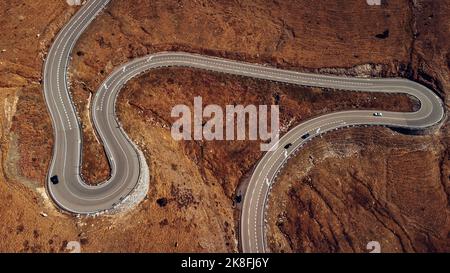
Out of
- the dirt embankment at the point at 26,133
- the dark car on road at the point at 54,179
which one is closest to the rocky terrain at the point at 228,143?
the dirt embankment at the point at 26,133

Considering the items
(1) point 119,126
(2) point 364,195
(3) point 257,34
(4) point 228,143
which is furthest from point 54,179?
(2) point 364,195

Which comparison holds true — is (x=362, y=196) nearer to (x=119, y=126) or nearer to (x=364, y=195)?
(x=364, y=195)

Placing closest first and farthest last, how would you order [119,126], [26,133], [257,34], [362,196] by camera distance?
1. [26,133]
2. [119,126]
3. [362,196]
4. [257,34]

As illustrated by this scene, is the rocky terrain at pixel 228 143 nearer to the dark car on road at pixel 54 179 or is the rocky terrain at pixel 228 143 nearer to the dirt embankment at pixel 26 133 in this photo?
the dirt embankment at pixel 26 133

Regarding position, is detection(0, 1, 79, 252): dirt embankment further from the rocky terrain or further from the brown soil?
the brown soil

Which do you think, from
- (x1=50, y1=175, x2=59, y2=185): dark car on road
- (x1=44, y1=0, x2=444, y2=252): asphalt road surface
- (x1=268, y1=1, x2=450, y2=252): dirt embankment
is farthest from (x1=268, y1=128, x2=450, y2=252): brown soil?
(x1=50, y1=175, x2=59, y2=185): dark car on road

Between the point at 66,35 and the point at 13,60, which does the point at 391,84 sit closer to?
the point at 66,35
